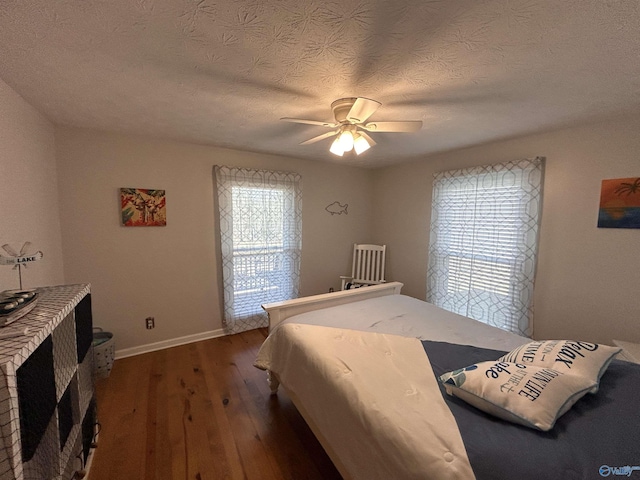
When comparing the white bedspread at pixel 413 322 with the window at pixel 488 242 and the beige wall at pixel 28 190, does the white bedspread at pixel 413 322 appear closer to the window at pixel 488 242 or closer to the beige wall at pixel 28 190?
the window at pixel 488 242

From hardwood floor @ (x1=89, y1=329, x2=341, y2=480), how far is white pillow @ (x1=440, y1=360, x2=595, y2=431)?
1009 millimetres

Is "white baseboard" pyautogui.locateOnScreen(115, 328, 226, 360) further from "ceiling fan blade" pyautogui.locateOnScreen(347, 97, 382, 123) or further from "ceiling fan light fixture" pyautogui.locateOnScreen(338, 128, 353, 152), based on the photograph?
"ceiling fan blade" pyautogui.locateOnScreen(347, 97, 382, 123)

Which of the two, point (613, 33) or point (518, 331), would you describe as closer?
point (613, 33)

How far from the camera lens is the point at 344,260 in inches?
157

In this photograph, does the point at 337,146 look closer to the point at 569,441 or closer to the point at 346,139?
the point at 346,139

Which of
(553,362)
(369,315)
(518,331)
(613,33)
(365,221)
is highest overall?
(613,33)

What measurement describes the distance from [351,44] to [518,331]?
285 centimetres

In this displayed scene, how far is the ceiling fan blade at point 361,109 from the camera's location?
1.40 meters

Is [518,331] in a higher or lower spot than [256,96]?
lower

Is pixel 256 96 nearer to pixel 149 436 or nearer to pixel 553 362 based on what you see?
pixel 553 362

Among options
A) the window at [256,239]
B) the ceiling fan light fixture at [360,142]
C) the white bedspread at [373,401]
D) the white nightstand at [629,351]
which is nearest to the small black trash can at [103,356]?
the window at [256,239]

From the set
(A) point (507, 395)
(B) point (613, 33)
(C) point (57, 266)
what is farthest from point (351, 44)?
(C) point (57, 266)

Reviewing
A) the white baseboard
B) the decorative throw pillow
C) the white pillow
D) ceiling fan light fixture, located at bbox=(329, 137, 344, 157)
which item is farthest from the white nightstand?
the white baseboard

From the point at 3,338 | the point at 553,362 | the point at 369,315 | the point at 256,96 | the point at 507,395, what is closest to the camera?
the point at 3,338
